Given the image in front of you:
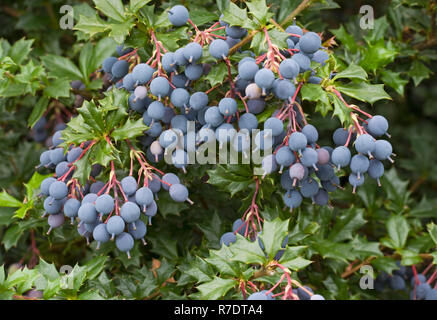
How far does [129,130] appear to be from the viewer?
1460mm

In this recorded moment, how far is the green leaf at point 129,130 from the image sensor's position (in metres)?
1.44

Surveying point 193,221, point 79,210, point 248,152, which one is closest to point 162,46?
point 248,152

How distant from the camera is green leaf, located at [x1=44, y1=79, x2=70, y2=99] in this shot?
1.87 m

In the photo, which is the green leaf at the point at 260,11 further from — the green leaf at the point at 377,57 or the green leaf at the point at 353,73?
the green leaf at the point at 377,57

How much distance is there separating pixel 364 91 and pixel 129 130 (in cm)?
71

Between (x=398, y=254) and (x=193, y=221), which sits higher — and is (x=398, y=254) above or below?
below

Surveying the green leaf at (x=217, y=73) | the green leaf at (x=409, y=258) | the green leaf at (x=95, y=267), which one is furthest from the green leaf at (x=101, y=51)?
the green leaf at (x=409, y=258)

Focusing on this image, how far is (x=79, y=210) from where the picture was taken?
1.41m

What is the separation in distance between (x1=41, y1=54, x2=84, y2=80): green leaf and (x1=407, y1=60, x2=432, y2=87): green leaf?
1.40m

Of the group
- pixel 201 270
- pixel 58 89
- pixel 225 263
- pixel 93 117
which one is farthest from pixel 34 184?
pixel 225 263

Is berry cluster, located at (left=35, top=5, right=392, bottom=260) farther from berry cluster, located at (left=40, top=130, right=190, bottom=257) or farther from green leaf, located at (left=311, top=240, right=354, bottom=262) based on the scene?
green leaf, located at (left=311, top=240, right=354, bottom=262)

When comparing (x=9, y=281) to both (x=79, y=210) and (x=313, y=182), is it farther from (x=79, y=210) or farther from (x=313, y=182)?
(x=313, y=182)

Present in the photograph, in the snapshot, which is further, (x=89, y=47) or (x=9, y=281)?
(x=89, y=47)
